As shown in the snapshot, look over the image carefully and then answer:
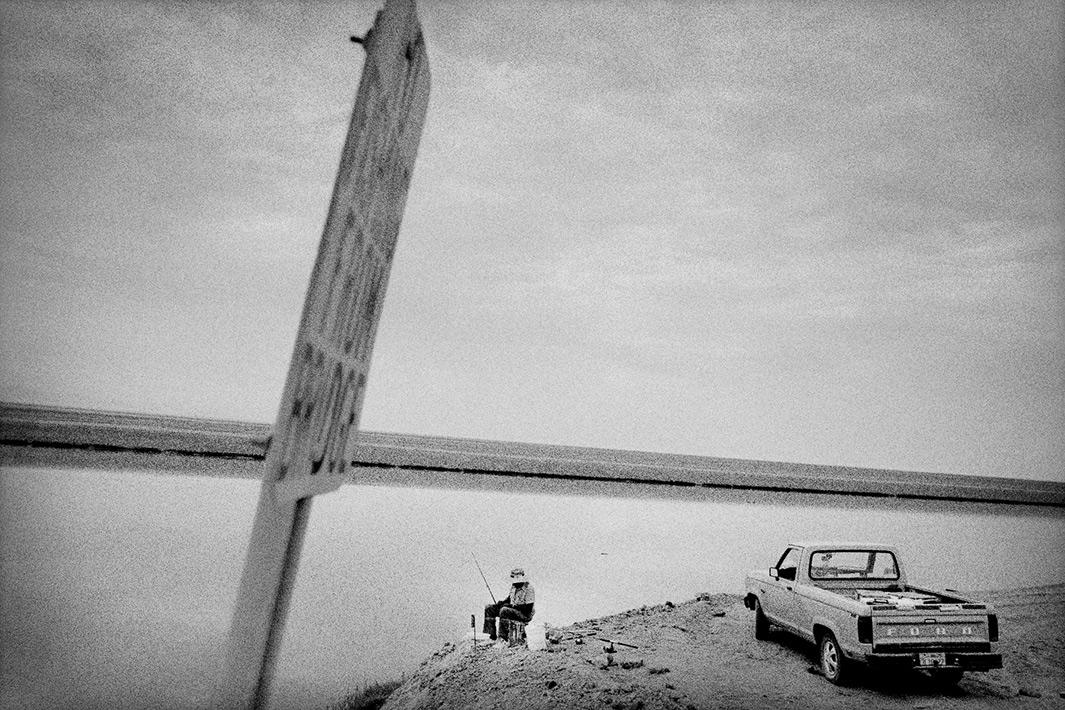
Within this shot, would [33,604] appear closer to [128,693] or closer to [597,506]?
[128,693]

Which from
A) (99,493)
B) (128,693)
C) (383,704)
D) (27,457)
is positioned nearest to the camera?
(128,693)

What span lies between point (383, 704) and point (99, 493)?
53.7 feet

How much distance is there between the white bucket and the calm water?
1257mm

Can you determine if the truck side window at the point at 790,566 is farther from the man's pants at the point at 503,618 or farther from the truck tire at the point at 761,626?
the man's pants at the point at 503,618

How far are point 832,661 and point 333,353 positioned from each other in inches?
306

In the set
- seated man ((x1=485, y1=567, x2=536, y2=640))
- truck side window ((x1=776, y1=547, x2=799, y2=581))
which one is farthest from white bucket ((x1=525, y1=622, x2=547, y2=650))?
truck side window ((x1=776, y1=547, x2=799, y2=581))

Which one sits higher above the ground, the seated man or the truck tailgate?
the truck tailgate

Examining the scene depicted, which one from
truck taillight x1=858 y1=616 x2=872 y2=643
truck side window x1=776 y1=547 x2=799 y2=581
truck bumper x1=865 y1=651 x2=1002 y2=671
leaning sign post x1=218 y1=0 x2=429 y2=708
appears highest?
leaning sign post x1=218 y1=0 x2=429 y2=708

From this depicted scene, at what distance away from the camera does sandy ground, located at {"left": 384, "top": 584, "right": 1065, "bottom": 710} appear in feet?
20.7

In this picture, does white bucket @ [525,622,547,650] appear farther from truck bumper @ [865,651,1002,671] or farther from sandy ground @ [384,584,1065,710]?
truck bumper @ [865,651,1002,671]

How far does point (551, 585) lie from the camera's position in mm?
11969

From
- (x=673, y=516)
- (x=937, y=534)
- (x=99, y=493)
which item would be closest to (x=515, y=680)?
(x=99, y=493)

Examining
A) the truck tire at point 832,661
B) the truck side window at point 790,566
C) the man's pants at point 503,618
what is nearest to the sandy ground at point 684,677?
the truck tire at point 832,661

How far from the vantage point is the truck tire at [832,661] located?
7.18 m
